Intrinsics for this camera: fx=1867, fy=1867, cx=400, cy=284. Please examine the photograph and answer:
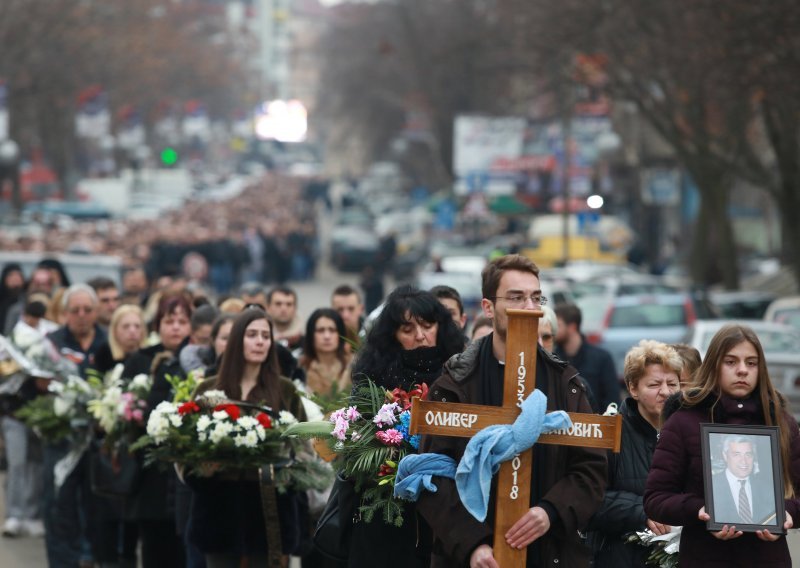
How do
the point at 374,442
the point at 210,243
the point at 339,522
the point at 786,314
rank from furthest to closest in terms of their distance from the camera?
the point at 210,243, the point at 786,314, the point at 339,522, the point at 374,442

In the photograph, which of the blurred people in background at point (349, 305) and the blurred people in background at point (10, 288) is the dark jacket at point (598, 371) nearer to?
the blurred people in background at point (349, 305)

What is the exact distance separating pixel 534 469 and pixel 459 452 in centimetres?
24

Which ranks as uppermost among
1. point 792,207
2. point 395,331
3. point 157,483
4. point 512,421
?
point 792,207

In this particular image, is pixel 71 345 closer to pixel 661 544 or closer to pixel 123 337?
pixel 123 337

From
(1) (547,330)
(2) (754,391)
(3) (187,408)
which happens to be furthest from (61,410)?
(2) (754,391)

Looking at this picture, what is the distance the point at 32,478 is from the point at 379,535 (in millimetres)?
6421

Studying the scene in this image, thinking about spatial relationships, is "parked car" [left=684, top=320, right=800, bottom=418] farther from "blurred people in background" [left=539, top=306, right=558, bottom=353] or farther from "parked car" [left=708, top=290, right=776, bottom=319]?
"parked car" [left=708, top=290, right=776, bottom=319]

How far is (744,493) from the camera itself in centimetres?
570

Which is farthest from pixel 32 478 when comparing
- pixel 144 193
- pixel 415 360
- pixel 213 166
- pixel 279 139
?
pixel 279 139

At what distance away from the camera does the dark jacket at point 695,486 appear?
584 centimetres

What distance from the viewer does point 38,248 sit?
31.1 metres

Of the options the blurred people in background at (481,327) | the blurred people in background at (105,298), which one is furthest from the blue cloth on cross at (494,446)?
the blurred people in background at (105,298)

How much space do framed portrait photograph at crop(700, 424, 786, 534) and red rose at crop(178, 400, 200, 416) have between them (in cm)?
348

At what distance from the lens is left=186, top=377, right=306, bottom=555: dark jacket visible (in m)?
8.61
